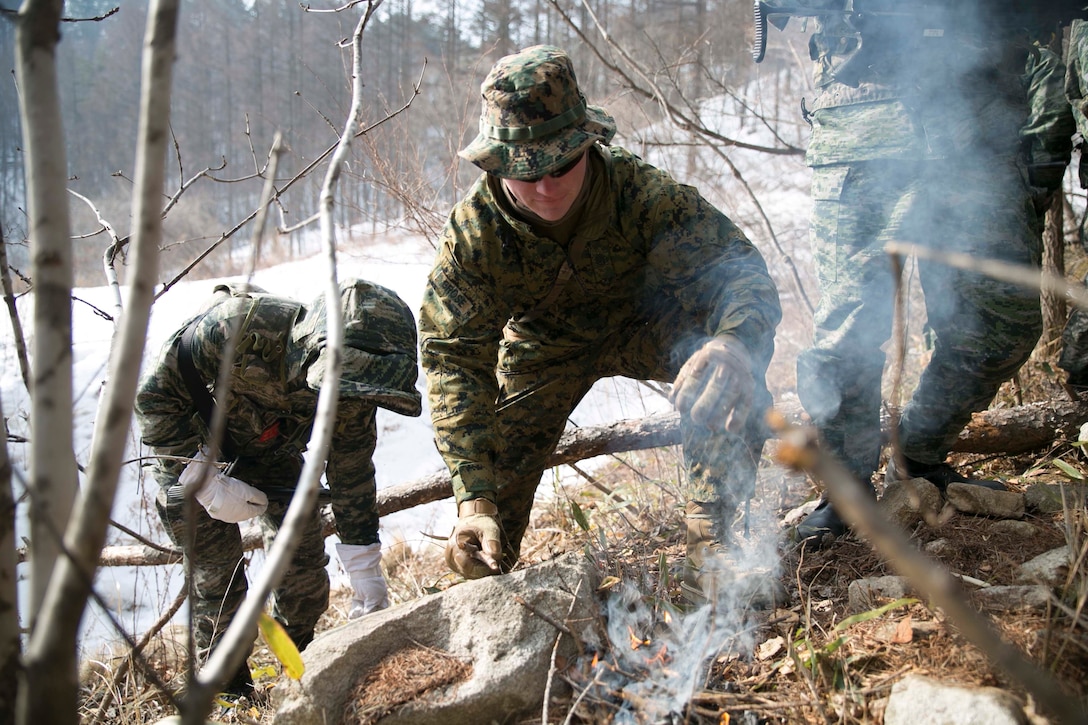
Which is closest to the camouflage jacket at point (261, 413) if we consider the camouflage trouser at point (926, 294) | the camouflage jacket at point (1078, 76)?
the camouflage trouser at point (926, 294)

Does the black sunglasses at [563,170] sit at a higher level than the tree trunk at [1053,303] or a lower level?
higher

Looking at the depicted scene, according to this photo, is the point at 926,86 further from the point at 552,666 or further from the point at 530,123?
the point at 552,666

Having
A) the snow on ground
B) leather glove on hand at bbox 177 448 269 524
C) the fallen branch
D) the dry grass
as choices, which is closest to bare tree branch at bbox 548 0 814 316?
the fallen branch

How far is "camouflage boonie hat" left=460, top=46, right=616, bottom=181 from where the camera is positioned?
2656mm

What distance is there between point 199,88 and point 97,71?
3.24m

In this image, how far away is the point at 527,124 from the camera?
2666 millimetres

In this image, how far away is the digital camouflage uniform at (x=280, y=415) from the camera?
328cm

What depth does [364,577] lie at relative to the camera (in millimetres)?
3605

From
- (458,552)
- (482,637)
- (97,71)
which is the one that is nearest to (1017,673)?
(482,637)

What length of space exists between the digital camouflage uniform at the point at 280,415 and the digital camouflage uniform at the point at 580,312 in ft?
1.06

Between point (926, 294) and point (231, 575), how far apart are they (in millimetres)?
3344

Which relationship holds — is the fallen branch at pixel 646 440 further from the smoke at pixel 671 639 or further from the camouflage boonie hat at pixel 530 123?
the camouflage boonie hat at pixel 530 123

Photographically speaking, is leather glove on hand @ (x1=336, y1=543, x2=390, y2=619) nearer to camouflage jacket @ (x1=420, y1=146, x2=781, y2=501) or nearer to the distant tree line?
camouflage jacket @ (x1=420, y1=146, x2=781, y2=501)

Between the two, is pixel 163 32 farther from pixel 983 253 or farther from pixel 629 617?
pixel 983 253
